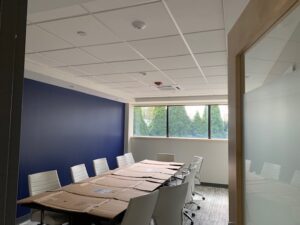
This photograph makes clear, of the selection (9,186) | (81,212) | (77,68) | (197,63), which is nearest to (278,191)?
(9,186)

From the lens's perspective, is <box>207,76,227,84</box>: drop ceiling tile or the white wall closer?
<box>207,76,227,84</box>: drop ceiling tile

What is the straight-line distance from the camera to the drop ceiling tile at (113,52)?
2684 mm

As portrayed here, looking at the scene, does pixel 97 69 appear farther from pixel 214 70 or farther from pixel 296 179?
pixel 296 179

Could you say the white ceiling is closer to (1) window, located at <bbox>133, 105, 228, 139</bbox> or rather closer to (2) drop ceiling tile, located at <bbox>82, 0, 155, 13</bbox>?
(2) drop ceiling tile, located at <bbox>82, 0, 155, 13</bbox>

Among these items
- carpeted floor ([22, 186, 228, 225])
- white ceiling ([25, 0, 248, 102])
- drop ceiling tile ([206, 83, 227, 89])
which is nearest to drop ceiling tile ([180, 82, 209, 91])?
drop ceiling tile ([206, 83, 227, 89])

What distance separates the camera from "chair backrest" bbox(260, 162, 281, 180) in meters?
0.80

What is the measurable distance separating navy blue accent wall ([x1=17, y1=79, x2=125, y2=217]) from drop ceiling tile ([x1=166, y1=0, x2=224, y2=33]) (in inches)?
108

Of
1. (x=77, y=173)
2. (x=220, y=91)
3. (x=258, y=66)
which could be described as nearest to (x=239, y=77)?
(x=258, y=66)

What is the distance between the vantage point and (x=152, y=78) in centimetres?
422

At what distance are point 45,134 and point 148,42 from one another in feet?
8.56

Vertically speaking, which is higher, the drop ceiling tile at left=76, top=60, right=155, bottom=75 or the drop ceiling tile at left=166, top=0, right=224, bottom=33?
the drop ceiling tile at left=166, top=0, right=224, bottom=33

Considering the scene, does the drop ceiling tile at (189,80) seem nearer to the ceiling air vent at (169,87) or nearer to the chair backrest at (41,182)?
the ceiling air vent at (169,87)

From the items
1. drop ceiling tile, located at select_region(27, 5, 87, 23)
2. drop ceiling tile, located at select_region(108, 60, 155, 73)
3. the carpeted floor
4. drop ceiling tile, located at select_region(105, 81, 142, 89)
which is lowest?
the carpeted floor

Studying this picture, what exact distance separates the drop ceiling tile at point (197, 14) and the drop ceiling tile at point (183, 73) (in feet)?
4.68
